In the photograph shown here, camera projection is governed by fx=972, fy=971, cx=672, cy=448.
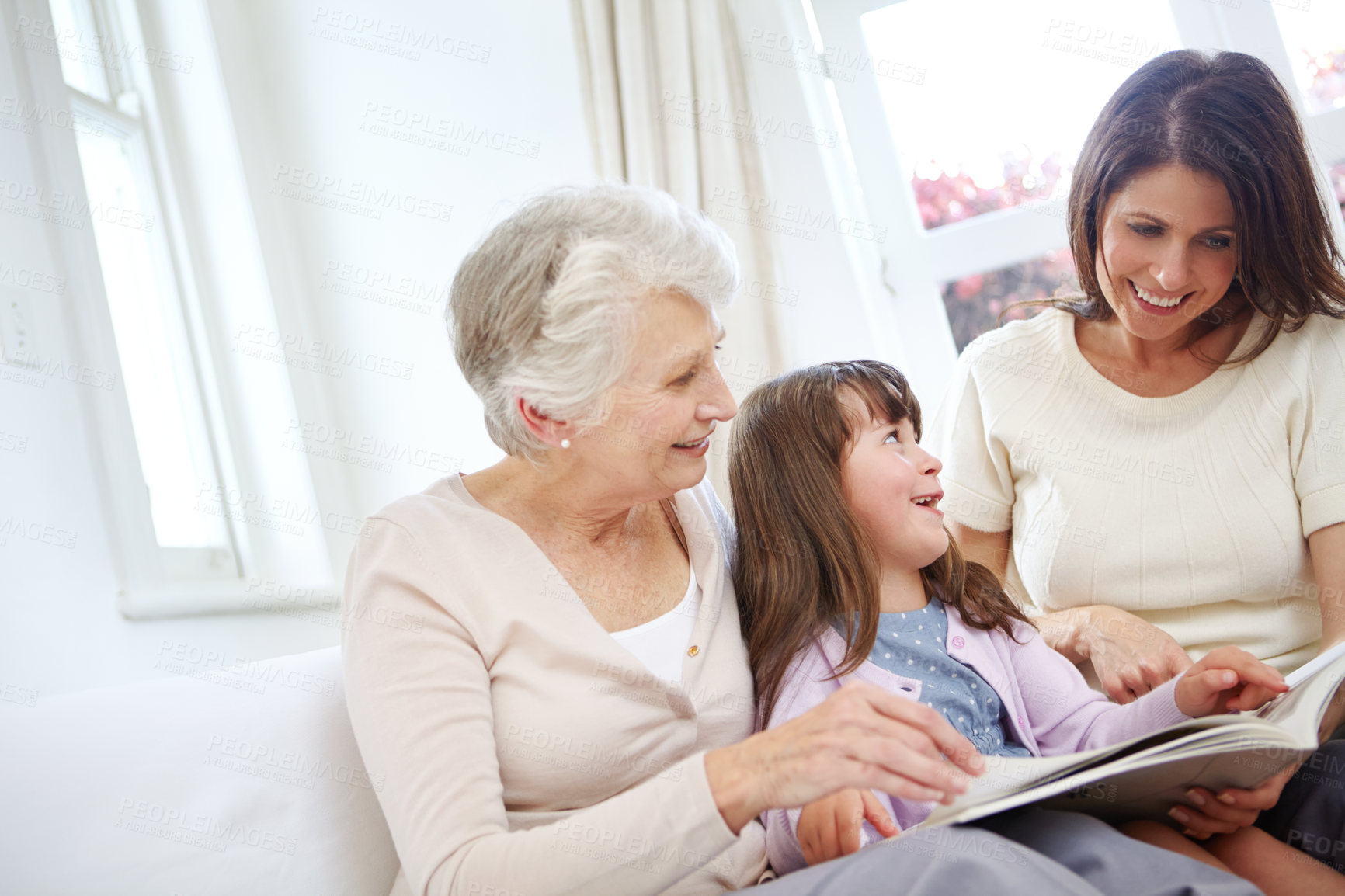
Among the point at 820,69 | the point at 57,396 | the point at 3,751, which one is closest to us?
the point at 3,751

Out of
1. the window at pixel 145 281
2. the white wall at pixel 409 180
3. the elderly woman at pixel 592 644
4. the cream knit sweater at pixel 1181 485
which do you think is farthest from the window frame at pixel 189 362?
the cream knit sweater at pixel 1181 485

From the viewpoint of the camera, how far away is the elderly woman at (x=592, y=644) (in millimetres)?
843

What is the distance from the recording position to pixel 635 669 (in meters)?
1.11

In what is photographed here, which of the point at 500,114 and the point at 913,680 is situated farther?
the point at 500,114

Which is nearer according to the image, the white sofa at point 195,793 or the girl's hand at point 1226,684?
the white sofa at point 195,793

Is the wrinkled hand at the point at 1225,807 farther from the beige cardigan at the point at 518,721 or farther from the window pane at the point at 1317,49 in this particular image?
the window pane at the point at 1317,49

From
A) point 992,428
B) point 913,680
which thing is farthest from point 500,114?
point 913,680

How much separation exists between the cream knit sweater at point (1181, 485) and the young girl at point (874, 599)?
7.5 inches

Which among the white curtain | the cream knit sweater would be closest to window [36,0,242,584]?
the white curtain

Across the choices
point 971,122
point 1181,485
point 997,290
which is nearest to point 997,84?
point 971,122

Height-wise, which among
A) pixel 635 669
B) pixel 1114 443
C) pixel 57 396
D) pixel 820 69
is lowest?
pixel 635 669

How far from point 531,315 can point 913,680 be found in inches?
26.0

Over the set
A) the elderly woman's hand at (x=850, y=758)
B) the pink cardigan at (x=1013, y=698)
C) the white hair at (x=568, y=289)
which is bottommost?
the pink cardigan at (x=1013, y=698)

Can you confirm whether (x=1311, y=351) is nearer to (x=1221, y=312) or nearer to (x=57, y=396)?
(x=1221, y=312)
